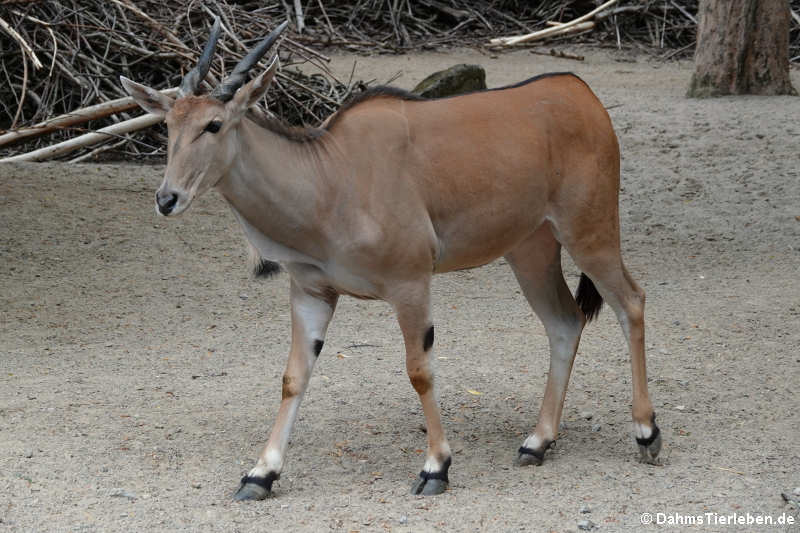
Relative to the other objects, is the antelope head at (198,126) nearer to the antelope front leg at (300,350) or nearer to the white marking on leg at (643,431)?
the antelope front leg at (300,350)

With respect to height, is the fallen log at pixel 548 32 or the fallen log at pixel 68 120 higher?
the fallen log at pixel 68 120

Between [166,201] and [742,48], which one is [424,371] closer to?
[166,201]

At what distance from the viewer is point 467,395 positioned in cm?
519

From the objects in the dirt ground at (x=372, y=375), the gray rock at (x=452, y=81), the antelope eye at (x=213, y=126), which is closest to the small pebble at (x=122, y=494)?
the dirt ground at (x=372, y=375)

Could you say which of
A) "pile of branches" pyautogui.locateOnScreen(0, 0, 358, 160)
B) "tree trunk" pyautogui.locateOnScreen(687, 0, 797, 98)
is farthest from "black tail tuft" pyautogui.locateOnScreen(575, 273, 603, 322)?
"tree trunk" pyautogui.locateOnScreen(687, 0, 797, 98)

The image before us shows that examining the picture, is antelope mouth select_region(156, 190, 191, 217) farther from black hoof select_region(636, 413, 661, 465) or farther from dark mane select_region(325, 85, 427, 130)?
black hoof select_region(636, 413, 661, 465)

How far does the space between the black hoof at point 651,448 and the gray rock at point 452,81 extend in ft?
18.3

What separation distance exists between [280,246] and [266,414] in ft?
3.97

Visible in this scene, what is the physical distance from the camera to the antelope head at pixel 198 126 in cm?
357

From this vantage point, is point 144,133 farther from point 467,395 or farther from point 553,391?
point 553,391

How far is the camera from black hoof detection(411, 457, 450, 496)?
4020 millimetres

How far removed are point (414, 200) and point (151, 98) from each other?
3.31 ft

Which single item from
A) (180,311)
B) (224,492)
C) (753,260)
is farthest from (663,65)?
(224,492)

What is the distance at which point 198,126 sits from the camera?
11.9ft
